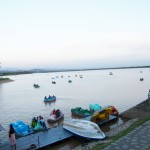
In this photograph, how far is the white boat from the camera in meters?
21.7

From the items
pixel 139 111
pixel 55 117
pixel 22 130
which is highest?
pixel 139 111

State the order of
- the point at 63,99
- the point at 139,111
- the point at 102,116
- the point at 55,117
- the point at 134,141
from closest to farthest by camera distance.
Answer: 1. the point at 134,141
2. the point at 102,116
3. the point at 139,111
4. the point at 55,117
5. the point at 63,99

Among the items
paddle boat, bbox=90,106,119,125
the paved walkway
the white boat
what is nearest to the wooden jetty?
the white boat

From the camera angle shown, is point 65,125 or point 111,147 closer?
point 111,147

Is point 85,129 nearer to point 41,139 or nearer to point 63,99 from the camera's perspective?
point 41,139

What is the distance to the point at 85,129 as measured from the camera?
885 inches

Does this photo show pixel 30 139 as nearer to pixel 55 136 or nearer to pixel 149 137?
pixel 55 136

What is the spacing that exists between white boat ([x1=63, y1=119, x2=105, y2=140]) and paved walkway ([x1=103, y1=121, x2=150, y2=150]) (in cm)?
563

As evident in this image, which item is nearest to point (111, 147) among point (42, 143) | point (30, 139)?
point (42, 143)

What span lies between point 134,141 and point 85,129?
857cm

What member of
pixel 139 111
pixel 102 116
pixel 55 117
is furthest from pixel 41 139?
pixel 139 111

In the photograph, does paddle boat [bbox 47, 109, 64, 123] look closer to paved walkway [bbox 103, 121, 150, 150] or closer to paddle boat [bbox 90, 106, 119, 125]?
paddle boat [bbox 90, 106, 119, 125]

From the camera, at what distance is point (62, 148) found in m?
21.3

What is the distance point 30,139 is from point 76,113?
14.2 m
